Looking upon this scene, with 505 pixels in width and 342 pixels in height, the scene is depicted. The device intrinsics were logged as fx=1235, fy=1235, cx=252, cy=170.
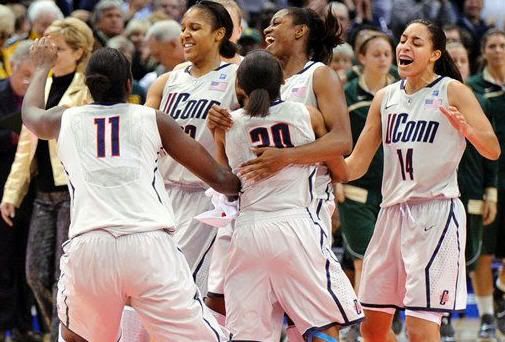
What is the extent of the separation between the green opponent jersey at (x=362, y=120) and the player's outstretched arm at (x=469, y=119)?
2.73 meters

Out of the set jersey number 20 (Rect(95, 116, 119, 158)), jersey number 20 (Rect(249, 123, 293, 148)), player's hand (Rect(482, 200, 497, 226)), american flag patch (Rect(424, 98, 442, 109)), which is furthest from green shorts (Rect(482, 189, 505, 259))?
jersey number 20 (Rect(95, 116, 119, 158))

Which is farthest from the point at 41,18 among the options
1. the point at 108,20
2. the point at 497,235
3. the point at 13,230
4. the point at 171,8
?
the point at 497,235

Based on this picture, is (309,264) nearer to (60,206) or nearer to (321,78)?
(321,78)

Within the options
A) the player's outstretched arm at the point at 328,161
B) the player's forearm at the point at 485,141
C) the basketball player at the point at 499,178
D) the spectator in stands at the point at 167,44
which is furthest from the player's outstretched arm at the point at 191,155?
the basketball player at the point at 499,178

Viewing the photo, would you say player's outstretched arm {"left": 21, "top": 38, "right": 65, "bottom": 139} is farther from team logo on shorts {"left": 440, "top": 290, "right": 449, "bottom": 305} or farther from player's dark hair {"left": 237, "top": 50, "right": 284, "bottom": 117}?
team logo on shorts {"left": 440, "top": 290, "right": 449, "bottom": 305}

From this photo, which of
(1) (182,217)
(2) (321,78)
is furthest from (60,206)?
(2) (321,78)

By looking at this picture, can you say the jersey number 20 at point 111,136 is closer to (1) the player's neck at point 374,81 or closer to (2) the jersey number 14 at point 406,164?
(2) the jersey number 14 at point 406,164

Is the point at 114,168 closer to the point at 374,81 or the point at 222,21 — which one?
the point at 222,21

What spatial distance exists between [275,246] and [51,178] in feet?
9.64

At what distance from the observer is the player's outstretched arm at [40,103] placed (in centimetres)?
620

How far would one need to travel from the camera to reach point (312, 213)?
252 inches

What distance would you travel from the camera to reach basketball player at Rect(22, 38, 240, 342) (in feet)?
19.0

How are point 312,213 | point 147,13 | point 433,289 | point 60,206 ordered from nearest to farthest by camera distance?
point 312,213 < point 433,289 < point 60,206 < point 147,13

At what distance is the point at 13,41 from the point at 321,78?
5519 millimetres
